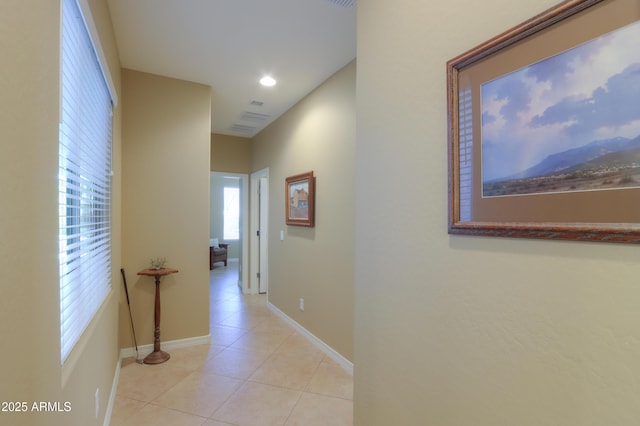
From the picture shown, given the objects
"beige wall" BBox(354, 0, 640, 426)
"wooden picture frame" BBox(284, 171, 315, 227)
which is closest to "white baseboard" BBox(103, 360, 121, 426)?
"beige wall" BBox(354, 0, 640, 426)

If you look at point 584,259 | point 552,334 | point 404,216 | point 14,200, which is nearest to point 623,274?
point 584,259

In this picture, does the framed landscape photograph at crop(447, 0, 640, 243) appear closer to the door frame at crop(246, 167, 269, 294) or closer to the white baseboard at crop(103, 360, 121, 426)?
the white baseboard at crop(103, 360, 121, 426)

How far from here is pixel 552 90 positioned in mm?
731

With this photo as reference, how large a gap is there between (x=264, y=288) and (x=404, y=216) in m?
4.77

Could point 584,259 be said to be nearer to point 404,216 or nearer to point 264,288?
point 404,216

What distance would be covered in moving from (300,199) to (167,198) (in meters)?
1.45

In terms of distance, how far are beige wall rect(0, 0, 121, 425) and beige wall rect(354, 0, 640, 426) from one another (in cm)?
112

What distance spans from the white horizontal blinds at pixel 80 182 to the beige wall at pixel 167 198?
85 centimetres

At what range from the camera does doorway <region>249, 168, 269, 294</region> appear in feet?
17.3

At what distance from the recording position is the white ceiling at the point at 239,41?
2111mm

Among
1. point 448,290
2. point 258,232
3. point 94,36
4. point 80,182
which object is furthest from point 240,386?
point 258,232

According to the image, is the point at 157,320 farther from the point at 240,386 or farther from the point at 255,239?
the point at 255,239

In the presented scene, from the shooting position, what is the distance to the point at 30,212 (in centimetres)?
81

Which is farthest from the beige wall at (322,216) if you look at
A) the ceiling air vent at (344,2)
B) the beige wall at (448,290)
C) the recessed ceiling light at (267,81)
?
the beige wall at (448,290)
